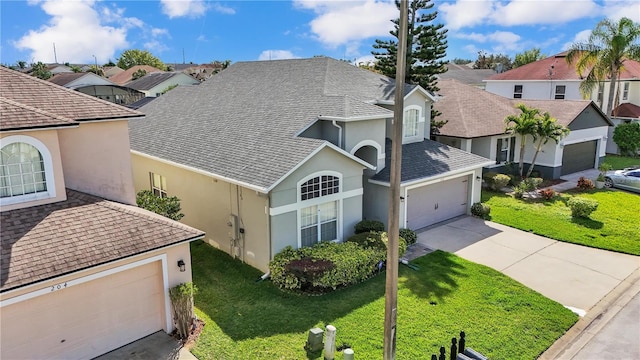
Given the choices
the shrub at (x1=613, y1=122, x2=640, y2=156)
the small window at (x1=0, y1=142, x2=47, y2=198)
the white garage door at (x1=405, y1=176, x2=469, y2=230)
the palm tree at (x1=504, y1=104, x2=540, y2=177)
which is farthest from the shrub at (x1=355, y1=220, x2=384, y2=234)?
the shrub at (x1=613, y1=122, x2=640, y2=156)

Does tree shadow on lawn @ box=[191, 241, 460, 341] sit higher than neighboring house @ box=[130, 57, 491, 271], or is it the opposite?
neighboring house @ box=[130, 57, 491, 271]

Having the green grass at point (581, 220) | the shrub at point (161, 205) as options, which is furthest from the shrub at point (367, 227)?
the green grass at point (581, 220)

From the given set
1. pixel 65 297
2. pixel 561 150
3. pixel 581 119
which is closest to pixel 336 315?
pixel 65 297

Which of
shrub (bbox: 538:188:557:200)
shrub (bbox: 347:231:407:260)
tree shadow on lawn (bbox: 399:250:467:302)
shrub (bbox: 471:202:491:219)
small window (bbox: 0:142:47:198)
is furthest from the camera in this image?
shrub (bbox: 538:188:557:200)

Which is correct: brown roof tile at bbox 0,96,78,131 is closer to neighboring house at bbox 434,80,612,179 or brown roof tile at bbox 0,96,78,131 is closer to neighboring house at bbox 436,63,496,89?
neighboring house at bbox 434,80,612,179

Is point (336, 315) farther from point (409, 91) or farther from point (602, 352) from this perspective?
point (409, 91)

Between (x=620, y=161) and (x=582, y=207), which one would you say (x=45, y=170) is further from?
(x=620, y=161)
